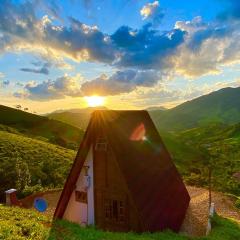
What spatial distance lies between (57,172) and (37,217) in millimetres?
25911

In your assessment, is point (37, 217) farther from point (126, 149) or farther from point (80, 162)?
point (126, 149)

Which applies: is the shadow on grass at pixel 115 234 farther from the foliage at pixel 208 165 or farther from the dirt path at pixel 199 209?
the foliage at pixel 208 165

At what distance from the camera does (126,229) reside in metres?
22.4

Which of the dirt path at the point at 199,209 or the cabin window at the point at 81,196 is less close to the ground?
the cabin window at the point at 81,196

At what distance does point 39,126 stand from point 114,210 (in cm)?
9558

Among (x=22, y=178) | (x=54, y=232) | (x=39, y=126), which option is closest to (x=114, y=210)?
(x=54, y=232)

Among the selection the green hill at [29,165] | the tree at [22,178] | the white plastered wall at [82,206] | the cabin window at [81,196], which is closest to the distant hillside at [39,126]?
the green hill at [29,165]

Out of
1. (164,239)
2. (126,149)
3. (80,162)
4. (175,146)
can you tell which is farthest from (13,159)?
(175,146)

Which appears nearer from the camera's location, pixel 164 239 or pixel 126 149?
pixel 164 239

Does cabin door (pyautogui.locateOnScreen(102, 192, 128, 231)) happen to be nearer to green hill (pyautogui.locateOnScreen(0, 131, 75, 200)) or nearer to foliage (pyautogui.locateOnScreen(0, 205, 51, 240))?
foliage (pyautogui.locateOnScreen(0, 205, 51, 240))

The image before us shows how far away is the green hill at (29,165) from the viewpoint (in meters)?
40.8

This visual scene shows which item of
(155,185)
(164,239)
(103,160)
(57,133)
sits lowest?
(164,239)

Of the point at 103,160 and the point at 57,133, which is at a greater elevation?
the point at 57,133

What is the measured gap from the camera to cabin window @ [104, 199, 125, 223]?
22703 mm
